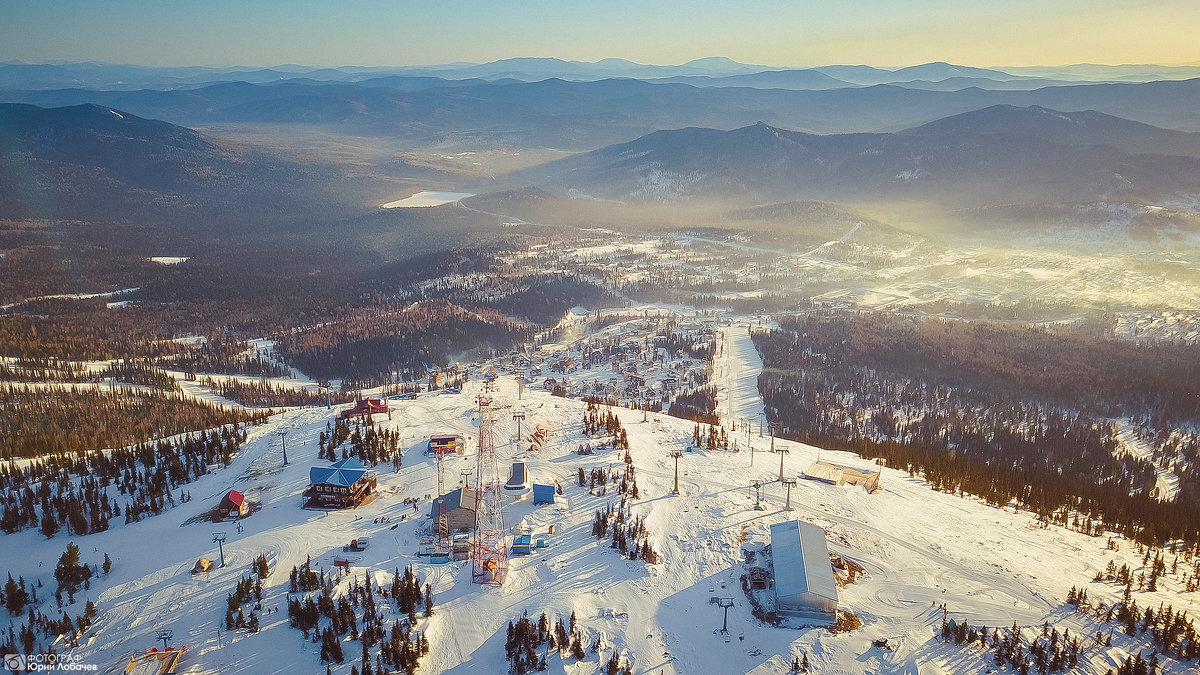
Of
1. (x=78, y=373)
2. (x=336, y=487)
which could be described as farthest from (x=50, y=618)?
(x=78, y=373)

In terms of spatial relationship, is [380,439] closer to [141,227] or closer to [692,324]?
[692,324]

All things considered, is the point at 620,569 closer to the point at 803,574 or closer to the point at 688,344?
the point at 803,574

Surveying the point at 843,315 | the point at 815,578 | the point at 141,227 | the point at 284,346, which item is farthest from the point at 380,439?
the point at 141,227

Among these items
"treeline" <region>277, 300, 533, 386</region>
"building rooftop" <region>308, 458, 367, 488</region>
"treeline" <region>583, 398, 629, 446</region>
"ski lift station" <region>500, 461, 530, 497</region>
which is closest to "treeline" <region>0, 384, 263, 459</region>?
"treeline" <region>277, 300, 533, 386</region>

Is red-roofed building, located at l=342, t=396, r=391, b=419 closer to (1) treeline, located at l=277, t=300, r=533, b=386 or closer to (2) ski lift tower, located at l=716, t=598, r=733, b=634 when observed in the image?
(1) treeline, located at l=277, t=300, r=533, b=386

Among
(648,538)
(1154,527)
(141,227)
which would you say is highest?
(141,227)

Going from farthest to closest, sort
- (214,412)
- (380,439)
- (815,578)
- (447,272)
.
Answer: (447,272) → (214,412) → (380,439) → (815,578)

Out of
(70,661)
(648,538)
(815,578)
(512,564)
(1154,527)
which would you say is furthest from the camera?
(1154,527)

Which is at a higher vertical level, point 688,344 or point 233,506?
point 233,506
